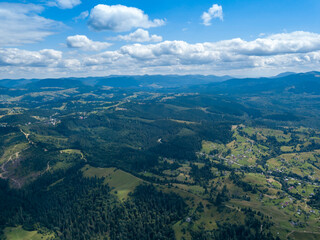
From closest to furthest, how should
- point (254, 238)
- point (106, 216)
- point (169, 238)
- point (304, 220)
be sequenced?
point (254, 238), point (169, 238), point (304, 220), point (106, 216)

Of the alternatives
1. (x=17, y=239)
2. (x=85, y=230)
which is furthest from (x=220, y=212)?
(x=17, y=239)

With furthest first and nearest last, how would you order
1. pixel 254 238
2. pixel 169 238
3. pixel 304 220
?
pixel 304 220 < pixel 169 238 < pixel 254 238

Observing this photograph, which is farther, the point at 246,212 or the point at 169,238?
the point at 246,212

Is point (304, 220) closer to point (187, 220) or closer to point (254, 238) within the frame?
point (254, 238)

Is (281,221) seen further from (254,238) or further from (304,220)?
(254,238)

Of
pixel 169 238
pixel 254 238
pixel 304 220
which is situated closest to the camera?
pixel 254 238

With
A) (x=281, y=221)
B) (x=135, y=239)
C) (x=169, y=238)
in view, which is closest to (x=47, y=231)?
(x=135, y=239)

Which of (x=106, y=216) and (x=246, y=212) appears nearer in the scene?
(x=246, y=212)

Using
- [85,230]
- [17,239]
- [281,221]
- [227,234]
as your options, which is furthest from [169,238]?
[17,239]
